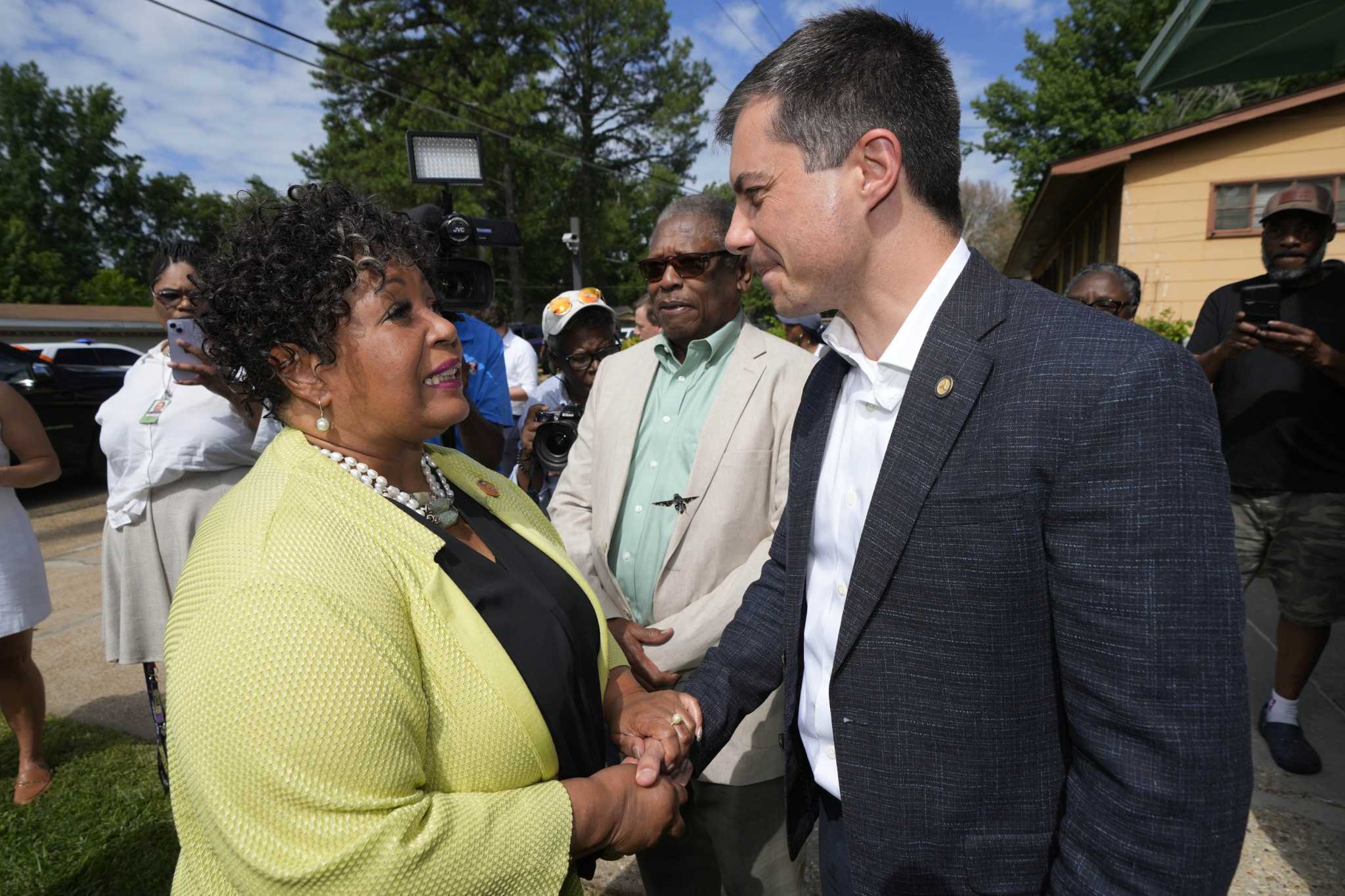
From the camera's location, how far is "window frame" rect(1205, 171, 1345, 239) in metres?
10.3

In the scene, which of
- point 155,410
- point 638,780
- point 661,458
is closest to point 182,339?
point 155,410

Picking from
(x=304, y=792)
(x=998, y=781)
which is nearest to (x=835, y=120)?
(x=998, y=781)

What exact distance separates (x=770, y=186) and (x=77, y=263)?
5469 centimetres

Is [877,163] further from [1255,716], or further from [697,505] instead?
[1255,716]

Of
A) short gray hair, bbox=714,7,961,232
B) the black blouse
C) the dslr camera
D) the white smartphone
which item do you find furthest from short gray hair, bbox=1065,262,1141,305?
the white smartphone

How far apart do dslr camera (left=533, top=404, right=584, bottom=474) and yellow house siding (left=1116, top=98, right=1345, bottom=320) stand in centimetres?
1103

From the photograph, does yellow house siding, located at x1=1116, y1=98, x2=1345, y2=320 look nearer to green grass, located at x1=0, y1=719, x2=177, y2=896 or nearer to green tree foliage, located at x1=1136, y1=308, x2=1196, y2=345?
green tree foliage, located at x1=1136, y1=308, x2=1196, y2=345

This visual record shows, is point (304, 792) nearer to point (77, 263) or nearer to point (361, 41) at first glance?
point (361, 41)

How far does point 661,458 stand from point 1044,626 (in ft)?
4.92

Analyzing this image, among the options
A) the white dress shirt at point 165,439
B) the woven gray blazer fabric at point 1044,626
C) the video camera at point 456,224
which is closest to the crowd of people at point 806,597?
the woven gray blazer fabric at point 1044,626

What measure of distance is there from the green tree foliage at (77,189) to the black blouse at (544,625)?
151 feet

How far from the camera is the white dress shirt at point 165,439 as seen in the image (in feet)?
10.3

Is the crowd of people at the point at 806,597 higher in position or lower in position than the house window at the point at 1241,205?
lower

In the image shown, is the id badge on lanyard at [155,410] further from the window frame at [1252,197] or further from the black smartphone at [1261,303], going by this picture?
the window frame at [1252,197]
